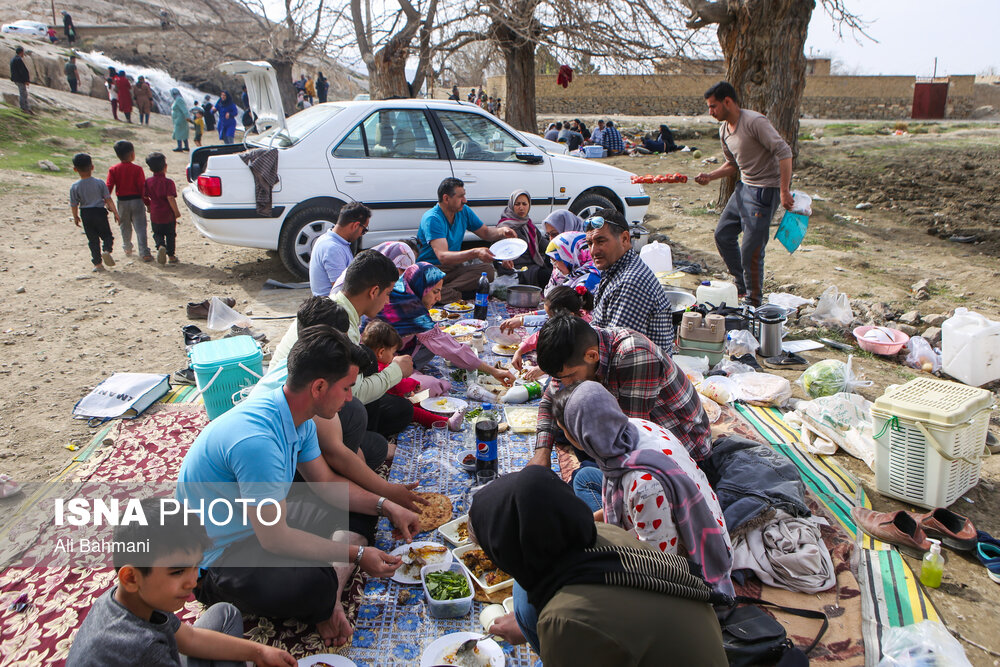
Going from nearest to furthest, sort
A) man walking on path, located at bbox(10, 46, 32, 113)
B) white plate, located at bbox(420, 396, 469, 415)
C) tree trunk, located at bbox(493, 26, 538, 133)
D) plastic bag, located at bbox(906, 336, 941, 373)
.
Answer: white plate, located at bbox(420, 396, 469, 415), plastic bag, located at bbox(906, 336, 941, 373), tree trunk, located at bbox(493, 26, 538, 133), man walking on path, located at bbox(10, 46, 32, 113)

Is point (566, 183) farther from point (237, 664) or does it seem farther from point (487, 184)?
point (237, 664)

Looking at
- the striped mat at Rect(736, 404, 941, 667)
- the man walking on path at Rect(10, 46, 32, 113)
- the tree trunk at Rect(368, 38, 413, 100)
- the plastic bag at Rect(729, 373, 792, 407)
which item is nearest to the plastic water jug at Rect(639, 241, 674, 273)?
the plastic bag at Rect(729, 373, 792, 407)

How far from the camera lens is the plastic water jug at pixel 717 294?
19.0ft

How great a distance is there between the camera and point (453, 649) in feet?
7.36

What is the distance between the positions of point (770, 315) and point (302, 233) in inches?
182

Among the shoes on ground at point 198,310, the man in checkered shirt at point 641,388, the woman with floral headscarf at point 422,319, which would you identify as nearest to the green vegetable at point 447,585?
the man in checkered shirt at point 641,388

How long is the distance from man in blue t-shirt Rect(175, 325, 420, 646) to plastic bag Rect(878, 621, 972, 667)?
6.29ft

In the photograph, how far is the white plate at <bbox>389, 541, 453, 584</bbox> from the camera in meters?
2.63

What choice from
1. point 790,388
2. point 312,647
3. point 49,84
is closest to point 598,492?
point 312,647

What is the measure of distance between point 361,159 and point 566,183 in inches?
98.0

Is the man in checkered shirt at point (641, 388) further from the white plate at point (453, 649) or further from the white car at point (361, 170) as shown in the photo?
the white car at point (361, 170)

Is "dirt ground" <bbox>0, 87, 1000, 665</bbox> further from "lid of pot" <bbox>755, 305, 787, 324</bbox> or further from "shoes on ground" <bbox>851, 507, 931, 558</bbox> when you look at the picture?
"lid of pot" <bbox>755, 305, 787, 324</bbox>

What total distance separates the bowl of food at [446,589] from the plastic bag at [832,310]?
4.66m

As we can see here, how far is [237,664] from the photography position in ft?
6.67
